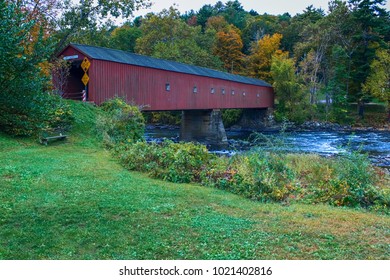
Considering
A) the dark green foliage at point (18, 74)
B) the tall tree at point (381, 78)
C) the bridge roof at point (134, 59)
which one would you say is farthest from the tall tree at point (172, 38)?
the dark green foliage at point (18, 74)

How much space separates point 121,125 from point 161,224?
33.7 ft

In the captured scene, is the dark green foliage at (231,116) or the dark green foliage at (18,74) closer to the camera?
the dark green foliage at (18,74)

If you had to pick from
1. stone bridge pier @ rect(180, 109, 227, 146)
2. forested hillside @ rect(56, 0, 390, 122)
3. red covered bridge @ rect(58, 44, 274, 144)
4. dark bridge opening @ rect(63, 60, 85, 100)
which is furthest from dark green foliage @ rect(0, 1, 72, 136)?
forested hillside @ rect(56, 0, 390, 122)

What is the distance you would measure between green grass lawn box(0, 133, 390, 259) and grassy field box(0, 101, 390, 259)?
1 cm

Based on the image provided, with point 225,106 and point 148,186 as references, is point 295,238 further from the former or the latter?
point 225,106

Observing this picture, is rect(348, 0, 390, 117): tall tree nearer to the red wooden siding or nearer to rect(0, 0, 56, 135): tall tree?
the red wooden siding

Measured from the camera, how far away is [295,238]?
4.38m

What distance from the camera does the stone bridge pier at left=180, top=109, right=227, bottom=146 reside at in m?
27.8

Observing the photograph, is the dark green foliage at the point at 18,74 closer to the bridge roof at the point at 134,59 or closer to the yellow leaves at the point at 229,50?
the bridge roof at the point at 134,59

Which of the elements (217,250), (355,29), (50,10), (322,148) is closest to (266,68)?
(355,29)

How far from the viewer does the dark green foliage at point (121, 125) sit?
1399 cm

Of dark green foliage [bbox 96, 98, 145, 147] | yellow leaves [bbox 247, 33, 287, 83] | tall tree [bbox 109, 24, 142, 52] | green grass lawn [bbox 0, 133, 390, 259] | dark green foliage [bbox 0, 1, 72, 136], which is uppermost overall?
tall tree [bbox 109, 24, 142, 52]

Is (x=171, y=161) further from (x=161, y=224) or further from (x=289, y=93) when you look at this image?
(x=289, y=93)

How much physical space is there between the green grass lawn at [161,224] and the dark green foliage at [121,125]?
644 centimetres
